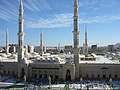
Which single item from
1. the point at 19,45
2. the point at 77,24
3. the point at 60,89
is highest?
the point at 77,24

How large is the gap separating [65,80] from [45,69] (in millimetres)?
2902

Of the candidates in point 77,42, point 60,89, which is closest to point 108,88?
point 60,89

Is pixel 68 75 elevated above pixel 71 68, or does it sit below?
below

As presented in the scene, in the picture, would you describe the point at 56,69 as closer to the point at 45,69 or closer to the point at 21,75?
the point at 45,69

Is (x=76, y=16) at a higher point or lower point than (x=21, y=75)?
higher

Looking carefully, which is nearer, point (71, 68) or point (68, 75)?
point (71, 68)

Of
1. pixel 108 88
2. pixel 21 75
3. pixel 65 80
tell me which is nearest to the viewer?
pixel 108 88

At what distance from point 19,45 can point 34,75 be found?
176 inches

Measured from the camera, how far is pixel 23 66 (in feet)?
94.9

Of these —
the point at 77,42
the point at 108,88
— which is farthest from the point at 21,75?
the point at 108,88

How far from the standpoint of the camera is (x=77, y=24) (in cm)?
2848

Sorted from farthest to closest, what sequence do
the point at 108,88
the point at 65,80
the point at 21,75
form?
1. the point at 21,75
2. the point at 65,80
3. the point at 108,88

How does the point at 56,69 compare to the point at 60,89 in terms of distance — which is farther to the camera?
the point at 56,69

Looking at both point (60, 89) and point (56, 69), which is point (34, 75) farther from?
point (60, 89)
